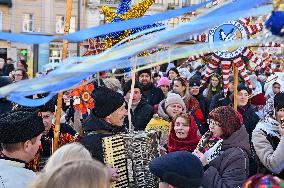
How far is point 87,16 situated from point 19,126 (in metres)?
32.4

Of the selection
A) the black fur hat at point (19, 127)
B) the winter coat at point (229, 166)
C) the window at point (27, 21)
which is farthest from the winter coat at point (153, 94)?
the window at point (27, 21)

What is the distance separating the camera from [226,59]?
19.2 feet

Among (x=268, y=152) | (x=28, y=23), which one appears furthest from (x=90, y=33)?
(x=28, y=23)

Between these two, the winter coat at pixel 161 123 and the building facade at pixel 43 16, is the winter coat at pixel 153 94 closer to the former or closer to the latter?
the winter coat at pixel 161 123

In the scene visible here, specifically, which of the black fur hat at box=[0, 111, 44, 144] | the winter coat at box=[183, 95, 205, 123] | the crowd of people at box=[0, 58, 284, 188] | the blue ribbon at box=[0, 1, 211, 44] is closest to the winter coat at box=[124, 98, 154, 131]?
the crowd of people at box=[0, 58, 284, 188]

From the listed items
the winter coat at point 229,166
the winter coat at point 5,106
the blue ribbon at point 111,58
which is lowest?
the winter coat at point 229,166

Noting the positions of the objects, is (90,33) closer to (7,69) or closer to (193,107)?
(193,107)

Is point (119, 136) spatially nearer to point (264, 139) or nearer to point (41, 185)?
point (264, 139)

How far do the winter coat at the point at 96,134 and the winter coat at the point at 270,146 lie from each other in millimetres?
1212

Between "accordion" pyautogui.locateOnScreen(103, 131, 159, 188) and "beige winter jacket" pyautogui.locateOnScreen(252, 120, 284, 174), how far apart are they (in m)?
1.01

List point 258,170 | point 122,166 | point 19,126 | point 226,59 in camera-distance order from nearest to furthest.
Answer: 1. point 19,126
2. point 122,166
3. point 258,170
4. point 226,59

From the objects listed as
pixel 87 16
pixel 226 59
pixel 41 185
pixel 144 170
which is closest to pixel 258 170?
pixel 144 170

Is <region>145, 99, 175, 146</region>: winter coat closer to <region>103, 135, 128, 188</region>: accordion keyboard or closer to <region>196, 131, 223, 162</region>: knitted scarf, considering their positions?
<region>196, 131, 223, 162</region>: knitted scarf

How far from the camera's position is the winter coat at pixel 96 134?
154 inches
